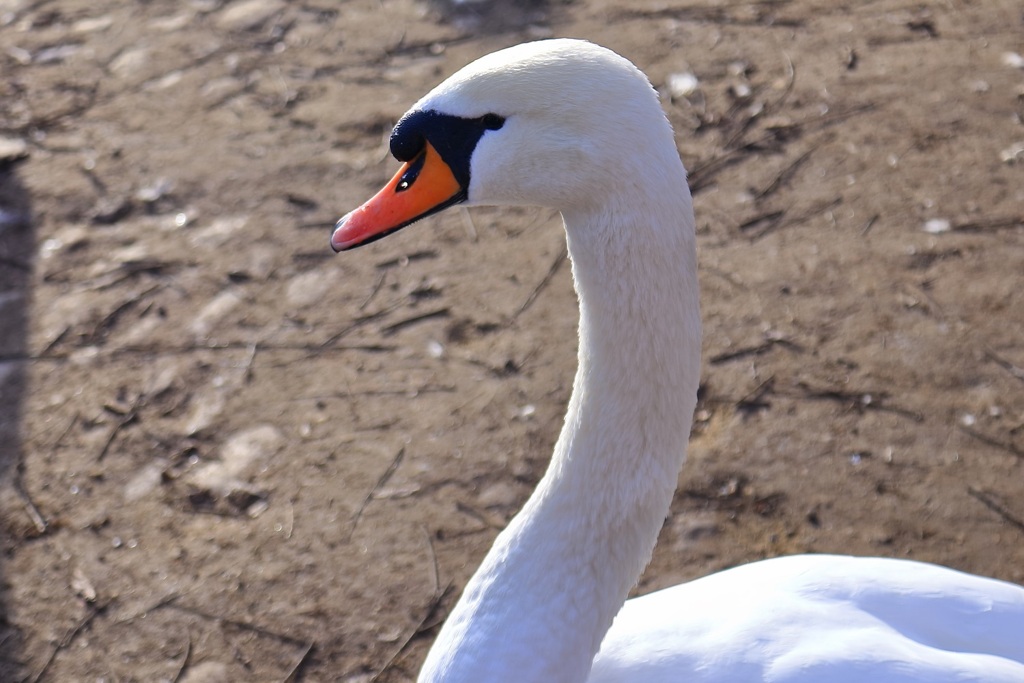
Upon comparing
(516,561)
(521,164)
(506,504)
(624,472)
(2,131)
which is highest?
(521,164)

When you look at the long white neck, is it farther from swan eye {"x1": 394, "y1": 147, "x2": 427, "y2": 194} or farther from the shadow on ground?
the shadow on ground

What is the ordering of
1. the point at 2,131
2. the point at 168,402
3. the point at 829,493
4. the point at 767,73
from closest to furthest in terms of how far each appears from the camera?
the point at 829,493
the point at 168,402
the point at 767,73
the point at 2,131

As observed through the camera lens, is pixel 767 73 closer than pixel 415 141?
No

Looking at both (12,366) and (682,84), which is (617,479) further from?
(682,84)

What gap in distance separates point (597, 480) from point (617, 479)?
0.03 m

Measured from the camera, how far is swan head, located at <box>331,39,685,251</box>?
1568 millimetres

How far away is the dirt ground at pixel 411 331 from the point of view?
287 centimetres

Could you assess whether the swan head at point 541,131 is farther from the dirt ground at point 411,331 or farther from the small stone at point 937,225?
the small stone at point 937,225

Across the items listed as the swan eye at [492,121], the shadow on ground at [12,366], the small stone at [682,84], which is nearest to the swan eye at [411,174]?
the swan eye at [492,121]

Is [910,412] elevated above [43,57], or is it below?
below

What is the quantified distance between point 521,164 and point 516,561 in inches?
25.8

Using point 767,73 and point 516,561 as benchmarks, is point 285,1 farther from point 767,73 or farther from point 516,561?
point 516,561

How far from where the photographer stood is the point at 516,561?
6.05ft

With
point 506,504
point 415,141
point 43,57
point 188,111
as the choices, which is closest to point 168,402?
point 506,504
